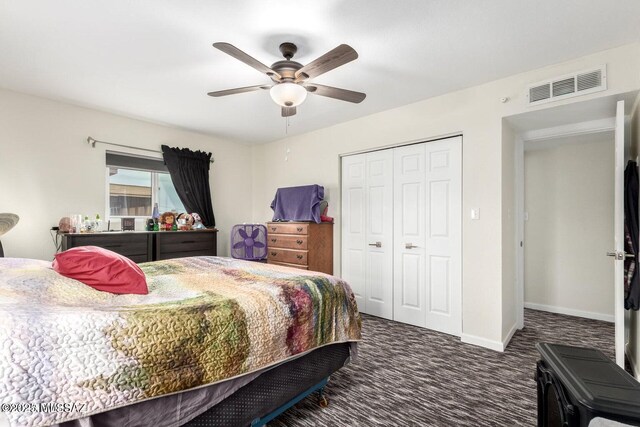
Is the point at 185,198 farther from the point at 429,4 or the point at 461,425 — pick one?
the point at 461,425

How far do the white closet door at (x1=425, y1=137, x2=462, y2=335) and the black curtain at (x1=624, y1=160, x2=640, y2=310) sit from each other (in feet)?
4.14

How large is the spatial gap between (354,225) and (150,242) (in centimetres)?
264

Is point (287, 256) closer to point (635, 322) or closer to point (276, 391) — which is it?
point (276, 391)

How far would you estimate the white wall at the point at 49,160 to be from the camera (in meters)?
3.21

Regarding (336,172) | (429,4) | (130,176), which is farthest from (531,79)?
(130,176)

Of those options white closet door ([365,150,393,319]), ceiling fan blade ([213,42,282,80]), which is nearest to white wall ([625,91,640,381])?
white closet door ([365,150,393,319])

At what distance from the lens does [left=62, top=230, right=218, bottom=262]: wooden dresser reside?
3.28 metres

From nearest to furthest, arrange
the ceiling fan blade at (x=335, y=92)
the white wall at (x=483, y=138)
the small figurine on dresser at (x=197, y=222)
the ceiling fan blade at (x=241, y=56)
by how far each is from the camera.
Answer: the ceiling fan blade at (x=241, y=56) → the ceiling fan blade at (x=335, y=92) → the white wall at (x=483, y=138) → the small figurine on dresser at (x=197, y=222)

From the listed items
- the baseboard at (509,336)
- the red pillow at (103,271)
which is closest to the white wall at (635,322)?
the baseboard at (509,336)

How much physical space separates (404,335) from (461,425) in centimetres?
149

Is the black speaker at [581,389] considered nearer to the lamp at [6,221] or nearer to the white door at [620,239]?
the white door at [620,239]

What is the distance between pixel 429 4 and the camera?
1.90 m

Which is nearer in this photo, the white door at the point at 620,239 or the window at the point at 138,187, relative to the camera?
the white door at the point at 620,239

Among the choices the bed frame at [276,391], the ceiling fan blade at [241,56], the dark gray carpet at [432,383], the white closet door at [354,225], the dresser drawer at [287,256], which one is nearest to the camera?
the bed frame at [276,391]
